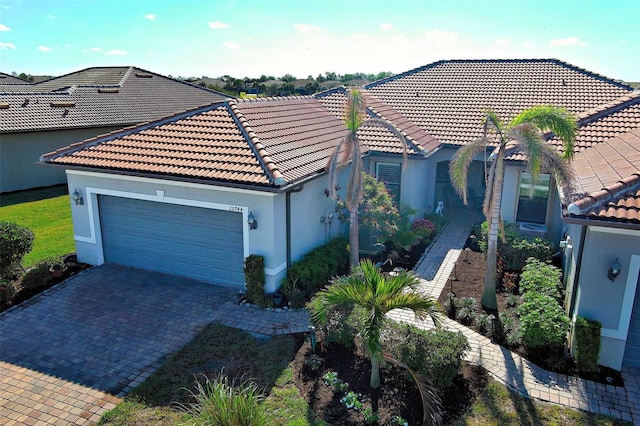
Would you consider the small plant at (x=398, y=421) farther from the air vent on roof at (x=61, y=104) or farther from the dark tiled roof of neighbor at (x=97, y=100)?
the air vent on roof at (x=61, y=104)

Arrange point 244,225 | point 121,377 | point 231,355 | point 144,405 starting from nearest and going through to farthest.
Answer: point 144,405
point 121,377
point 231,355
point 244,225

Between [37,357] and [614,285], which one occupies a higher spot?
[614,285]

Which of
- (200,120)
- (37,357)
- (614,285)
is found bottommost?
(37,357)

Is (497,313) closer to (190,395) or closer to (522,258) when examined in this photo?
(522,258)

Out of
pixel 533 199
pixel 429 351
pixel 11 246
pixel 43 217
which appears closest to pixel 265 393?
pixel 429 351

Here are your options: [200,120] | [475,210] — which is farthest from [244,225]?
[475,210]

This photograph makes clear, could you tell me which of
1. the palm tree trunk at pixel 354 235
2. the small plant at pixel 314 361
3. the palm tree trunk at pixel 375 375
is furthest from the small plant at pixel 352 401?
the palm tree trunk at pixel 354 235

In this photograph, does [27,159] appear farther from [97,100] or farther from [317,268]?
[317,268]

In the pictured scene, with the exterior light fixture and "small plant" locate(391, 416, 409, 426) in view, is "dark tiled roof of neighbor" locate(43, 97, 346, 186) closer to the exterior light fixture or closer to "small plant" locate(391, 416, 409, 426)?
the exterior light fixture
